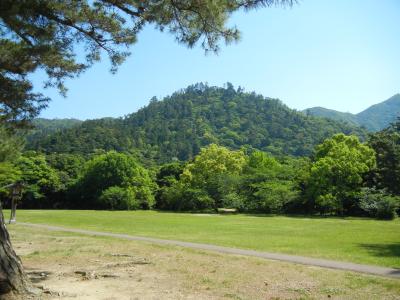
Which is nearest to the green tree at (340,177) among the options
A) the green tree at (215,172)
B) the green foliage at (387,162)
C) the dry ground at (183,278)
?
the green foliage at (387,162)

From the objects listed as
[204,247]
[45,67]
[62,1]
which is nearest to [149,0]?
[62,1]

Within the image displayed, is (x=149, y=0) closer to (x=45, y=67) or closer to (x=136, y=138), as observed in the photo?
(x=45, y=67)

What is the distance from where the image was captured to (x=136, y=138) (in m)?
123

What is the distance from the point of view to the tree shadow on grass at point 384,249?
1291cm

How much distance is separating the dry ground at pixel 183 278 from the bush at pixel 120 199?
44.8 m

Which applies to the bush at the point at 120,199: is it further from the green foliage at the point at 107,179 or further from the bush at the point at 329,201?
the bush at the point at 329,201

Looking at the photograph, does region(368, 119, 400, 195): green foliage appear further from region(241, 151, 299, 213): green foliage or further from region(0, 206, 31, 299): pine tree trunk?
region(0, 206, 31, 299): pine tree trunk

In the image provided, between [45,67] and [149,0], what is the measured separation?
3.96 meters

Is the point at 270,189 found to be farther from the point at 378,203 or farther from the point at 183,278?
the point at 183,278

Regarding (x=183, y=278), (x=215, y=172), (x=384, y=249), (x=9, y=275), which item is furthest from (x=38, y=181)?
(x=9, y=275)

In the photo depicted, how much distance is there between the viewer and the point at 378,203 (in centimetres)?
3556

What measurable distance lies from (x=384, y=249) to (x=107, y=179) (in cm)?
5321

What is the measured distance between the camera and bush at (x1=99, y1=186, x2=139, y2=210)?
57625 mm

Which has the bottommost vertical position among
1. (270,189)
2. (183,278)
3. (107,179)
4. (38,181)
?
(183,278)
